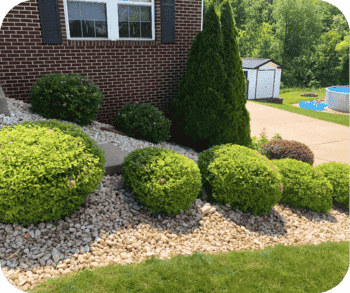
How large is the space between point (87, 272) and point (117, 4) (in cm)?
639

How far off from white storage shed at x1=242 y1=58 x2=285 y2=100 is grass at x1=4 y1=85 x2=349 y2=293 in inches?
783

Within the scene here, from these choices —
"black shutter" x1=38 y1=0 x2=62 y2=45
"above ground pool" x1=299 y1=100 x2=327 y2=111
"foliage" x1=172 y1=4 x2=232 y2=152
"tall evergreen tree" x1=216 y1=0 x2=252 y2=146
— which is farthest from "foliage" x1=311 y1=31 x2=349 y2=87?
Result: "black shutter" x1=38 y1=0 x2=62 y2=45

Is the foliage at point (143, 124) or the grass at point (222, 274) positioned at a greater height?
the foliage at point (143, 124)

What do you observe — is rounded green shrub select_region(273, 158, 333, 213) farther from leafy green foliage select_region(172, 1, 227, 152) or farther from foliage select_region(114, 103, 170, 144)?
foliage select_region(114, 103, 170, 144)

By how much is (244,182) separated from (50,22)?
5.50m

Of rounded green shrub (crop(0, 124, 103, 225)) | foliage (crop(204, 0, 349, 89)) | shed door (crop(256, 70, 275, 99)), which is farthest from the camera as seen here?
foliage (crop(204, 0, 349, 89))

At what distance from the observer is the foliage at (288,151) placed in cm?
714

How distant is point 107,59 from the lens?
737 centimetres

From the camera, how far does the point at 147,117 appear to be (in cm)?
A: 708

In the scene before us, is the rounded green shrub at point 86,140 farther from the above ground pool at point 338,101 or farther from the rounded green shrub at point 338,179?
the above ground pool at point 338,101

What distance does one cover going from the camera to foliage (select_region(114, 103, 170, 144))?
6906 mm

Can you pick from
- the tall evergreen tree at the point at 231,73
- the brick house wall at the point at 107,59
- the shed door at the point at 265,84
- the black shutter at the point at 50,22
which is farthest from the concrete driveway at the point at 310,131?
the shed door at the point at 265,84

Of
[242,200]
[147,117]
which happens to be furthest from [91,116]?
[242,200]

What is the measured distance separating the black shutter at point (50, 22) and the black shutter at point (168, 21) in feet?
8.39
